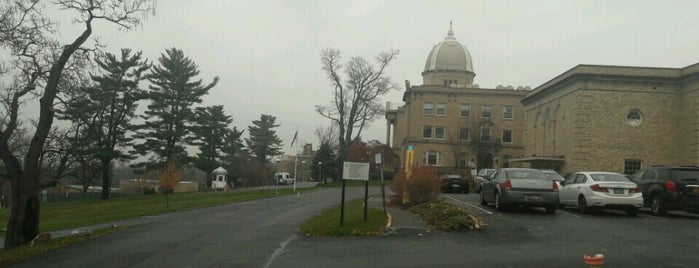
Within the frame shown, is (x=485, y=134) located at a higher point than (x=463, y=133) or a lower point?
lower

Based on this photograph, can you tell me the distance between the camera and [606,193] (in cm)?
1775

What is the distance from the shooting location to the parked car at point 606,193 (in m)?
17.5

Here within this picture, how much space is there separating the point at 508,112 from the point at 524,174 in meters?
59.4

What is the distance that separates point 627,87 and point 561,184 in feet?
88.0

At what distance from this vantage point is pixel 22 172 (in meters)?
18.8

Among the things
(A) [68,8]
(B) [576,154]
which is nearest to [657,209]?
(A) [68,8]

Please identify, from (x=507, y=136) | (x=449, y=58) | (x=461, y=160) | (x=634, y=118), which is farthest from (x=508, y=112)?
(x=634, y=118)

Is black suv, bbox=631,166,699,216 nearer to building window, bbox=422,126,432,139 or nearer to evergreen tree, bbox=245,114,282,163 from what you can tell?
building window, bbox=422,126,432,139

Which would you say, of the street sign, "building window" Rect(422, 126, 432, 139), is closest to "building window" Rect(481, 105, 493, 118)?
"building window" Rect(422, 126, 432, 139)

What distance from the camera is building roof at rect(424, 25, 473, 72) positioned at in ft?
273

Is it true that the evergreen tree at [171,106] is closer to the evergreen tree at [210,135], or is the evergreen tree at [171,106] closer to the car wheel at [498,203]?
the evergreen tree at [210,135]

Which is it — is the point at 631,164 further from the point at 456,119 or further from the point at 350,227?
the point at 350,227

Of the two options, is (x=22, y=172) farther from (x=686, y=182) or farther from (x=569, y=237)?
(x=686, y=182)

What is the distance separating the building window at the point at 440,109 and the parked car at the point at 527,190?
57.3 meters
